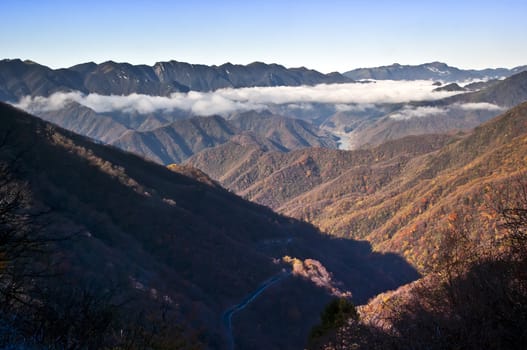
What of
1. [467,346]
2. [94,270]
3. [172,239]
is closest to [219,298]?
[172,239]

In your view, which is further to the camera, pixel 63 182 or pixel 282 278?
pixel 282 278

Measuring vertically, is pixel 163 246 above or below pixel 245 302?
above

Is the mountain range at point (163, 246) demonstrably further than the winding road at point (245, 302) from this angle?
No

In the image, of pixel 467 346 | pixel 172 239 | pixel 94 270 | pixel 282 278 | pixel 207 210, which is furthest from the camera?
pixel 207 210

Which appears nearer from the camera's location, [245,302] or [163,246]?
[245,302]

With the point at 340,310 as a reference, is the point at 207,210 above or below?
below

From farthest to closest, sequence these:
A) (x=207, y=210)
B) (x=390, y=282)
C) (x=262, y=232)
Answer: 1. (x=390, y=282)
2. (x=262, y=232)
3. (x=207, y=210)

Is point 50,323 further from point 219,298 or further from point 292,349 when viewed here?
point 219,298

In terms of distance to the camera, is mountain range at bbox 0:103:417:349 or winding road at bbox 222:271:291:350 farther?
winding road at bbox 222:271:291:350
